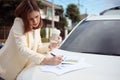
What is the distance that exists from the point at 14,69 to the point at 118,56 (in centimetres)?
115

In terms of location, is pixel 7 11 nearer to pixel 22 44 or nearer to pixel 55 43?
pixel 55 43

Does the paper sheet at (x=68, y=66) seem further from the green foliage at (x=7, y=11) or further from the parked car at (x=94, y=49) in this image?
the green foliage at (x=7, y=11)

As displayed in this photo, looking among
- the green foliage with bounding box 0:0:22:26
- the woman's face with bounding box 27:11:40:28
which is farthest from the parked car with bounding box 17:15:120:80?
the green foliage with bounding box 0:0:22:26

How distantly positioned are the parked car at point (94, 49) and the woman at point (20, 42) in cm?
25

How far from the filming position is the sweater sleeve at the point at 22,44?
12.8 feet

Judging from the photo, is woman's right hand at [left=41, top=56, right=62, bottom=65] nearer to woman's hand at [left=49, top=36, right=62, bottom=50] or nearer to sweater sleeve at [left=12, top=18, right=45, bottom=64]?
sweater sleeve at [left=12, top=18, right=45, bottom=64]

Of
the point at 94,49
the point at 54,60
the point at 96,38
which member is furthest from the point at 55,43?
the point at 54,60

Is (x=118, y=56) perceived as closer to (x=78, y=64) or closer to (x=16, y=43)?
(x=78, y=64)

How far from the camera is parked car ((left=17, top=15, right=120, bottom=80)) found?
3.34 metres

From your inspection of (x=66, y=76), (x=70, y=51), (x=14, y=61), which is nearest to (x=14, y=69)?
(x=14, y=61)

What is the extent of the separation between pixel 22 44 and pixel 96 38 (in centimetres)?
88

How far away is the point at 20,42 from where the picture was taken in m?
4.01

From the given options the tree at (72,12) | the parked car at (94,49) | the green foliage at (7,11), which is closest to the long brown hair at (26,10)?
the parked car at (94,49)

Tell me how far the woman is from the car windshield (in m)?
0.49
